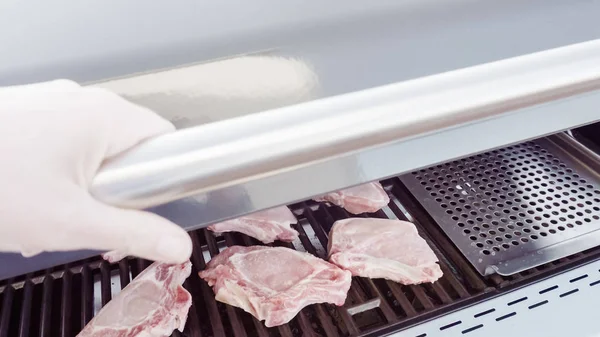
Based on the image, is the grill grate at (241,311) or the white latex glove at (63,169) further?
the grill grate at (241,311)

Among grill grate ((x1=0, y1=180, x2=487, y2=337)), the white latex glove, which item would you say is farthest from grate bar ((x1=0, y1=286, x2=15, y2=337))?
the white latex glove

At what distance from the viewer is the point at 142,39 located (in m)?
0.75

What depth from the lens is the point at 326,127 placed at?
0.50m

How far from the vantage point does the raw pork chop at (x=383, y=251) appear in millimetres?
985

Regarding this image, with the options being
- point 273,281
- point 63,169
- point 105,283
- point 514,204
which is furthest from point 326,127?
point 514,204

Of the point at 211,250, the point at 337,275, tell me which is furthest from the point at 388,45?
the point at 211,250

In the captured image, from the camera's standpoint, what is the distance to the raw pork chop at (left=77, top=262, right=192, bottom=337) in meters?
0.87

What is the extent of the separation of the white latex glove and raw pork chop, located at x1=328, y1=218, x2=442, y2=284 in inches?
20.1

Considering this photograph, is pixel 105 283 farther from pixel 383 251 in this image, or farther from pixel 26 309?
pixel 383 251

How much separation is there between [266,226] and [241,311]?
0.17 metres

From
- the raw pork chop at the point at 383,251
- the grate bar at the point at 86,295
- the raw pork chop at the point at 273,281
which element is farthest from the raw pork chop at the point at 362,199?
the grate bar at the point at 86,295

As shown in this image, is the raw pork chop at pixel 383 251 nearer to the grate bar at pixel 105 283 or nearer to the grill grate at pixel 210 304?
the grill grate at pixel 210 304

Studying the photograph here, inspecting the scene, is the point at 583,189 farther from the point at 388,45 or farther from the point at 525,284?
the point at 388,45

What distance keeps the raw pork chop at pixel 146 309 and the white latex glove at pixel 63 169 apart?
14.6 inches
